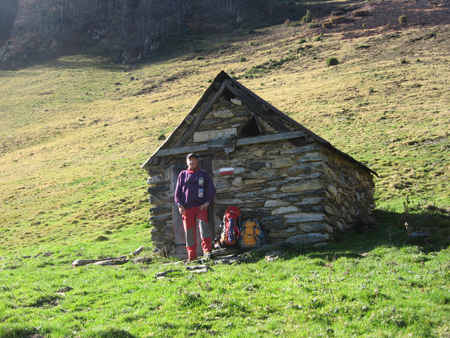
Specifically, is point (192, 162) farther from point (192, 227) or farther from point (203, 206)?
point (192, 227)

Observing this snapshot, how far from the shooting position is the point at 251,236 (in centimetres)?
834

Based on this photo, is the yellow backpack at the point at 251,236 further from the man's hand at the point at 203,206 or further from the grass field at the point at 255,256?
the man's hand at the point at 203,206

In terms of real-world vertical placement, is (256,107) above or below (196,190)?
above

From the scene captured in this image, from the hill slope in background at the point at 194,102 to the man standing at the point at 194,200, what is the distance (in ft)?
24.1

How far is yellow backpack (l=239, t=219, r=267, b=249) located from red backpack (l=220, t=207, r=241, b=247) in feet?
0.49

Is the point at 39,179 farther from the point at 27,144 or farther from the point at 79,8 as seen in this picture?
the point at 79,8

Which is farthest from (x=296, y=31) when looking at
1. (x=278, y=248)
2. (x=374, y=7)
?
(x=278, y=248)

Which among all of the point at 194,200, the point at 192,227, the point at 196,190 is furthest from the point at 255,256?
the point at 196,190

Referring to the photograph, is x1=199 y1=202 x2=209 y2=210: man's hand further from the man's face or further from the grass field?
the grass field

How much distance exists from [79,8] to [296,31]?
7232 cm

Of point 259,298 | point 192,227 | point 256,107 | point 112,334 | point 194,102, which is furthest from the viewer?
point 194,102

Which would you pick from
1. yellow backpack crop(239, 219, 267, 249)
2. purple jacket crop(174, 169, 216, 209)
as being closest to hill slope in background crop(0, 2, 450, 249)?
yellow backpack crop(239, 219, 267, 249)

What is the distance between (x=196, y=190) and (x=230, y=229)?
3.96ft

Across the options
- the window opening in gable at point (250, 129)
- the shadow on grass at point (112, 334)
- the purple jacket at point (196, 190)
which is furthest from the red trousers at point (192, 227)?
the shadow on grass at point (112, 334)
